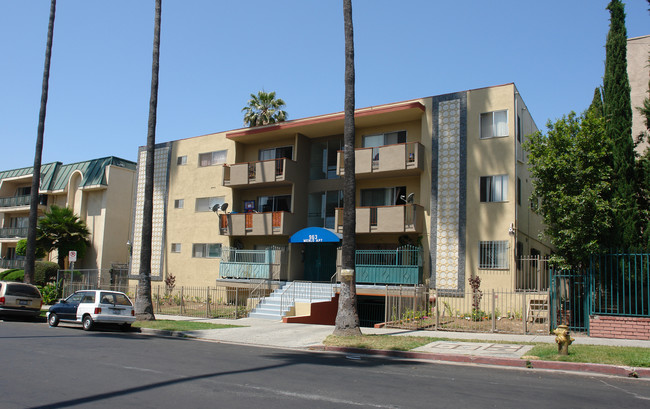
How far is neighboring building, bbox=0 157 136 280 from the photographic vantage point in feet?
127

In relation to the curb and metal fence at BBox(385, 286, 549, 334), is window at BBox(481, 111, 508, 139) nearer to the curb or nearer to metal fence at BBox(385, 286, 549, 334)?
metal fence at BBox(385, 286, 549, 334)

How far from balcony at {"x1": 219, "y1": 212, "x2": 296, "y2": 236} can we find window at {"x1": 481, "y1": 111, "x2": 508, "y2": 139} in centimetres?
1098

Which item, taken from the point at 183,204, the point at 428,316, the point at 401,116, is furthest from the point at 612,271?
the point at 183,204

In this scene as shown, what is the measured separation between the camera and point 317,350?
576 inches

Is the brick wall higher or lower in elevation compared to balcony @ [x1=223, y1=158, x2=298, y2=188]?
lower

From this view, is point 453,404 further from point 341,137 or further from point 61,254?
point 61,254

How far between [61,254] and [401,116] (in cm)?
2688

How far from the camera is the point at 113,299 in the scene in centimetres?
1900

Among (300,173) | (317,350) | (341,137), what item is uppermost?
(341,137)

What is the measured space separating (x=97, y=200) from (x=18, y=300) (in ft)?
62.5

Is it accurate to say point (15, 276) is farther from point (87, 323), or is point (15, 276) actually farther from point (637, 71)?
point (637, 71)

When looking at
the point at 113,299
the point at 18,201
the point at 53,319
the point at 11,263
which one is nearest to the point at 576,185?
the point at 113,299

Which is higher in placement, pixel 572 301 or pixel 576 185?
pixel 576 185

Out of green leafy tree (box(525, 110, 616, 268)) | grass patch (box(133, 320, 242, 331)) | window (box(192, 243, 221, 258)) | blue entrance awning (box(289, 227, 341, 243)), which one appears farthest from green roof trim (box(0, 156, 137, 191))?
green leafy tree (box(525, 110, 616, 268))
